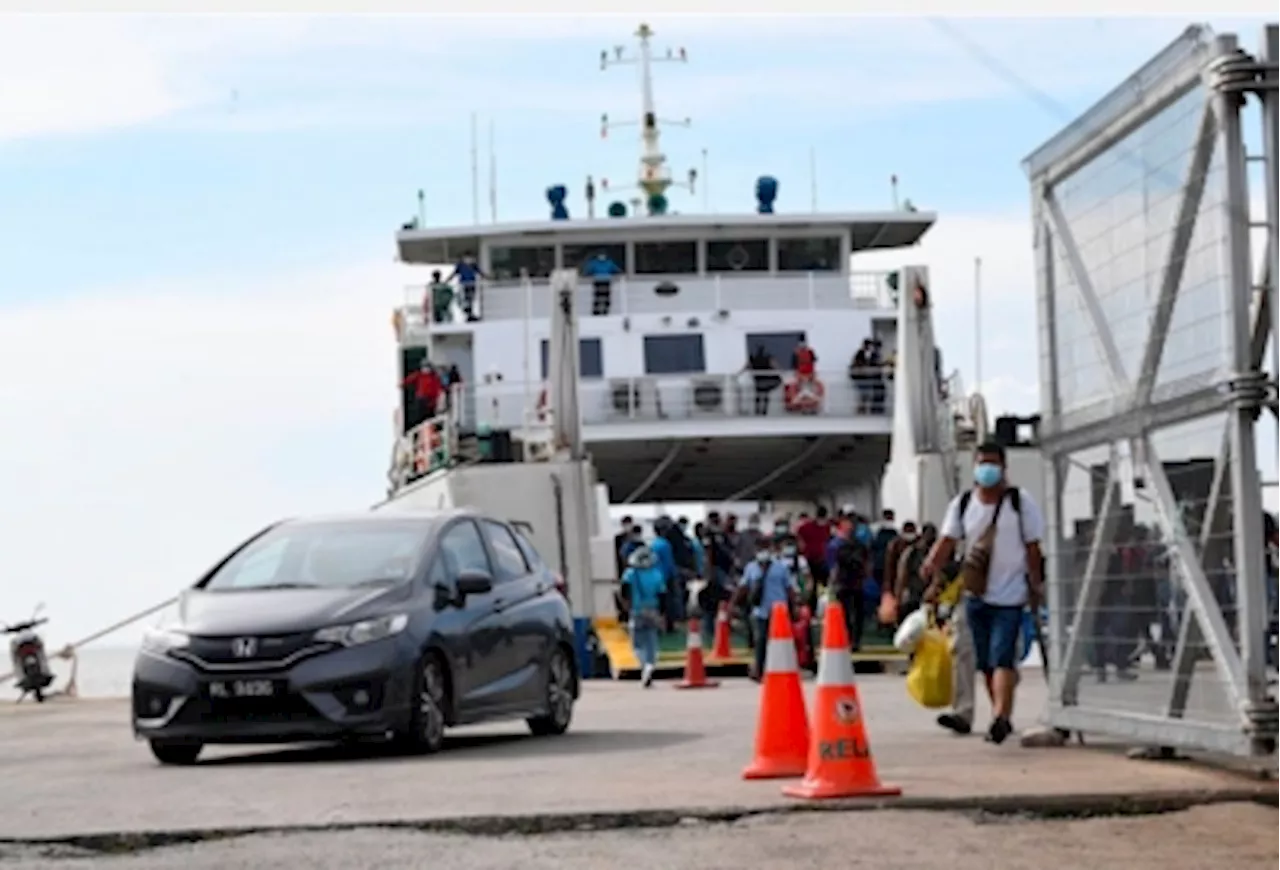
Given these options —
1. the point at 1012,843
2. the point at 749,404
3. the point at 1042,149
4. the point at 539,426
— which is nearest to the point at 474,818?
the point at 1012,843

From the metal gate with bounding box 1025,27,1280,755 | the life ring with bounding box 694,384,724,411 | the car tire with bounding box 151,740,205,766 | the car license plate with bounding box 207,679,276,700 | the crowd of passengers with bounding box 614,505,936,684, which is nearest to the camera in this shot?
the metal gate with bounding box 1025,27,1280,755

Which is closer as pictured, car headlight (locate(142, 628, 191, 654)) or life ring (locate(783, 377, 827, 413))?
car headlight (locate(142, 628, 191, 654))

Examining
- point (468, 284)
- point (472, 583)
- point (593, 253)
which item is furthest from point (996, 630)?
point (593, 253)

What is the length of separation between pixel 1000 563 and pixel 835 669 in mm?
3317

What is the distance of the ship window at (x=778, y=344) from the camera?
3881cm

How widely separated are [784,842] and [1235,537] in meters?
2.48

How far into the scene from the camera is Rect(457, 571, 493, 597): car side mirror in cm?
1412

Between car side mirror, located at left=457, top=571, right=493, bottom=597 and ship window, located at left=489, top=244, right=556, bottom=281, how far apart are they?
1032 inches

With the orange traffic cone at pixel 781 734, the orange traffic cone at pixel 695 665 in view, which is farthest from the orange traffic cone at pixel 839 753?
→ the orange traffic cone at pixel 695 665

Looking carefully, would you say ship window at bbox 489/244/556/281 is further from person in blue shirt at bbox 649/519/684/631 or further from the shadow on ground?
the shadow on ground

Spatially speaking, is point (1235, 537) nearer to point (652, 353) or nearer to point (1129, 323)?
point (1129, 323)

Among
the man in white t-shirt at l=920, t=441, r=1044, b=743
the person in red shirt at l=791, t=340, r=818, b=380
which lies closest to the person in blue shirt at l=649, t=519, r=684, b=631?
the person in red shirt at l=791, t=340, r=818, b=380

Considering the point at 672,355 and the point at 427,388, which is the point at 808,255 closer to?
the point at 672,355

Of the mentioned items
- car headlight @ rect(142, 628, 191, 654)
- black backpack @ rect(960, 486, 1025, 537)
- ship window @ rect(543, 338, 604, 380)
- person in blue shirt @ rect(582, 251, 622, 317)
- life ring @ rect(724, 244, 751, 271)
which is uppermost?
life ring @ rect(724, 244, 751, 271)
